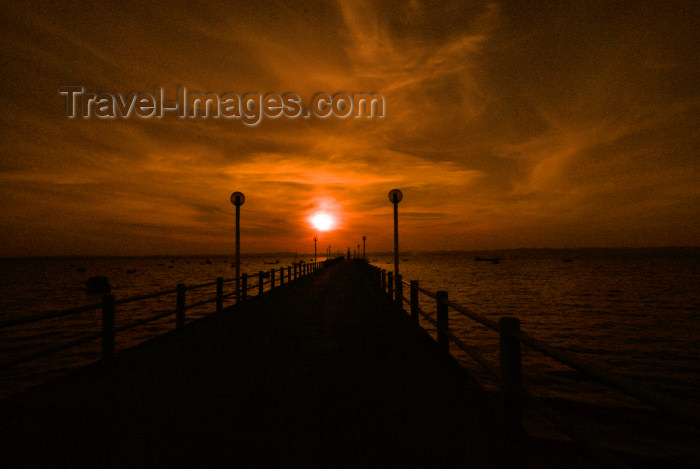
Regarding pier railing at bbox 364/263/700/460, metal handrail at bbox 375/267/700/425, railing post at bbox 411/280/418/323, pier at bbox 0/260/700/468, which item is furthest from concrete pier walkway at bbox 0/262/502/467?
railing post at bbox 411/280/418/323

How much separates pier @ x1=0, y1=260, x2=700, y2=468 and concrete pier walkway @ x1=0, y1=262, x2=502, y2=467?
0.6 inches

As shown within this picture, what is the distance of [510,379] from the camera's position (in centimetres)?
379

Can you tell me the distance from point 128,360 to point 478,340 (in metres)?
13.7

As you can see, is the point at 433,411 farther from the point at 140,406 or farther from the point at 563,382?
→ the point at 563,382

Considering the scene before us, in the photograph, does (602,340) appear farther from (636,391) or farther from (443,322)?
(636,391)

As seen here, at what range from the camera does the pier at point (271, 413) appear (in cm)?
341

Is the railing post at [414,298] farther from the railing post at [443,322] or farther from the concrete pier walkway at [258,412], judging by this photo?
the railing post at [443,322]

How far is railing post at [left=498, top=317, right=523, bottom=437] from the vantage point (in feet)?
12.2

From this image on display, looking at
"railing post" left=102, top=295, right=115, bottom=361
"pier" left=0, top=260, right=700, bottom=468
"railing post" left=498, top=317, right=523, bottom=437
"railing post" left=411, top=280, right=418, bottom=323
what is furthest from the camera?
"railing post" left=411, top=280, right=418, bottom=323

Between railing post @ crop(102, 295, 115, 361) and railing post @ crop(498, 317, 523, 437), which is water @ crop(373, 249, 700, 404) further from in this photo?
railing post @ crop(102, 295, 115, 361)

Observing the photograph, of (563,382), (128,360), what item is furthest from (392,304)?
(128,360)

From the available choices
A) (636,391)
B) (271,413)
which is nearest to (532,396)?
(636,391)

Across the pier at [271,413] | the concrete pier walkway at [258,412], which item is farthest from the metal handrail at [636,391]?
the concrete pier walkway at [258,412]

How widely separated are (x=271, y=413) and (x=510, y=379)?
2.59 metres
